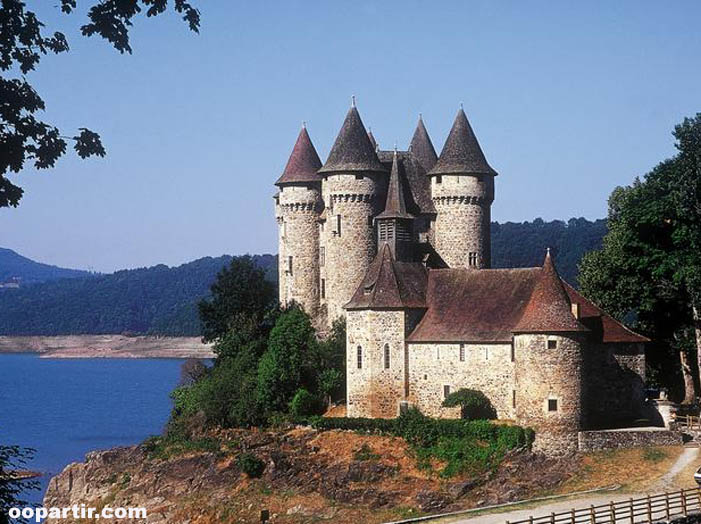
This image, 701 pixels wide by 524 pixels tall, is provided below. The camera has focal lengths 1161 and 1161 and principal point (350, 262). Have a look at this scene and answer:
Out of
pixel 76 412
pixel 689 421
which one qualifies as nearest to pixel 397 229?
pixel 689 421

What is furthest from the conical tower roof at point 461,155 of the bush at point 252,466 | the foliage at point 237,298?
the bush at point 252,466

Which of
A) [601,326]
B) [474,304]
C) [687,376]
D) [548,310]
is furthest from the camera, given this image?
[687,376]

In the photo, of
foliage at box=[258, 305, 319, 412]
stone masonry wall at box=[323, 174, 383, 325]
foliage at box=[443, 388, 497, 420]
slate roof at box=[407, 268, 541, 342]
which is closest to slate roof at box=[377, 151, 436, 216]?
stone masonry wall at box=[323, 174, 383, 325]

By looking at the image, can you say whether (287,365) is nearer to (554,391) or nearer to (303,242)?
(303,242)

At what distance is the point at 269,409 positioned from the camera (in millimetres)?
55906

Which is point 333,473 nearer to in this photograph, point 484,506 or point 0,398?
point 484,506

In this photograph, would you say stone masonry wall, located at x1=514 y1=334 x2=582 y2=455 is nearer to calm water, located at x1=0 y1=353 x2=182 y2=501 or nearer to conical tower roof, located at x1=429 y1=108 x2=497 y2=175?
conical tower roof, located at x1=429 y1=108 x2=497 y2=175

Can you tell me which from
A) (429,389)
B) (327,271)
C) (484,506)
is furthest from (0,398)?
(484,506)

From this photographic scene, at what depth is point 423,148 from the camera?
62.9m

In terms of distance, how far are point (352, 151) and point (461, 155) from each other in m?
5.61

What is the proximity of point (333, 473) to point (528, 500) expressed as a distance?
10458 mm

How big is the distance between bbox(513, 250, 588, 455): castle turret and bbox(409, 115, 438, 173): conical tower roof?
17765 mm

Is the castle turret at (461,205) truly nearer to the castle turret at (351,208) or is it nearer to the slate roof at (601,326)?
the castle turret at (351,208)

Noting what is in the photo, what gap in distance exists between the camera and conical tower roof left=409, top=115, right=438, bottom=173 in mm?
62062
